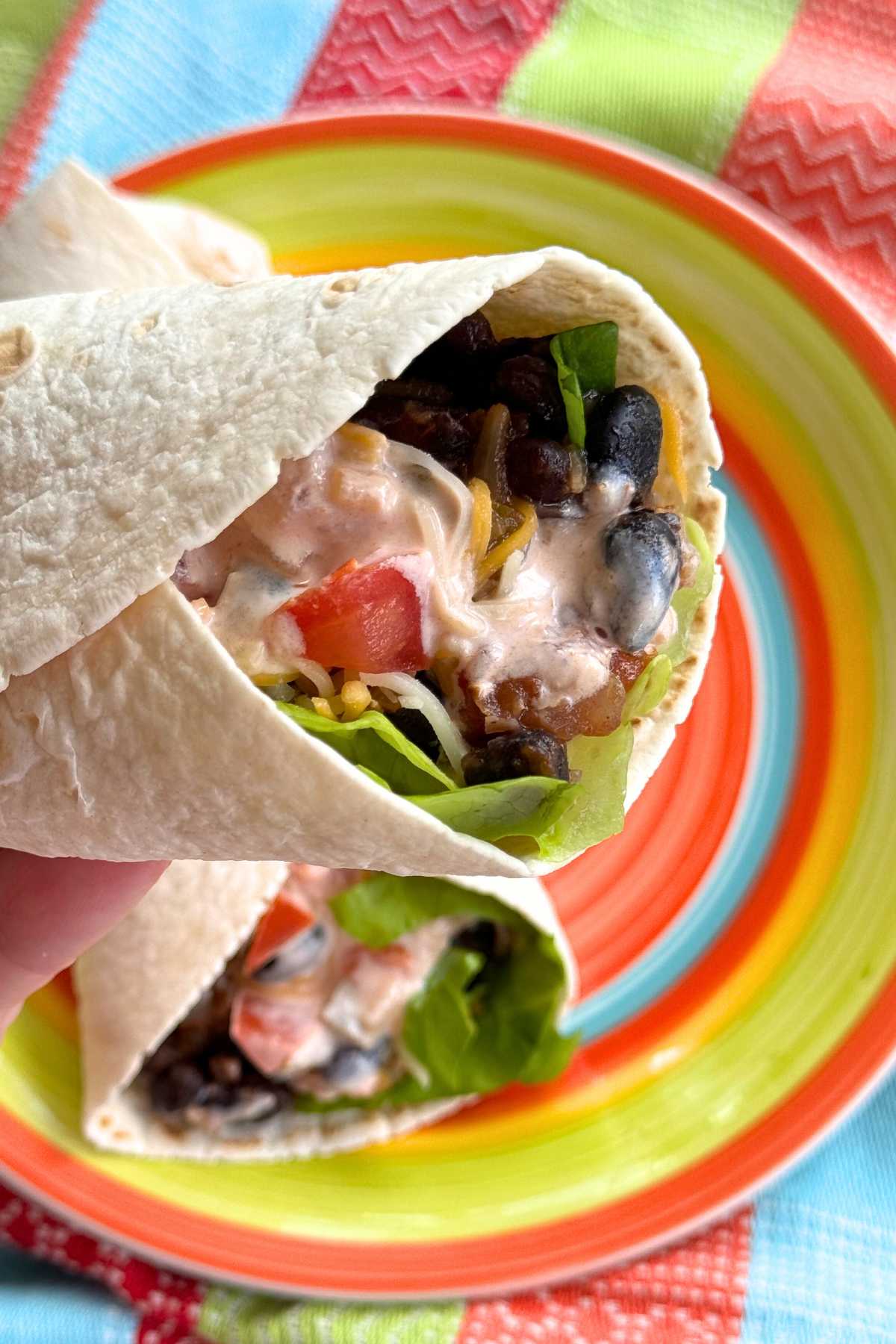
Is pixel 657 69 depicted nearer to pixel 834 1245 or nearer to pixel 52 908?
pixel 52 908

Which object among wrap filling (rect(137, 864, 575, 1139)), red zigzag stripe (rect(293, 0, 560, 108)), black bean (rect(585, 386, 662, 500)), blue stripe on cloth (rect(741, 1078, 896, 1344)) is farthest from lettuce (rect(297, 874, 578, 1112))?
red zigzag stripe (rect(293, 0, 560, 108))

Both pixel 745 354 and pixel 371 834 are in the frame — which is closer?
pixel 371 834

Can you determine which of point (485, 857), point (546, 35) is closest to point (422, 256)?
point (546, 35)

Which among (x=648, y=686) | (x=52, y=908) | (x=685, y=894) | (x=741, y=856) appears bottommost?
(x=52, y=908)

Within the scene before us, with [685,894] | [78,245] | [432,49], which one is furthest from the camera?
[432,49]

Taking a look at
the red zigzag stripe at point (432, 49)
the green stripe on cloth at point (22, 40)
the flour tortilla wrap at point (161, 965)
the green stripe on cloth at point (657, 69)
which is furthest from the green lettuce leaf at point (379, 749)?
the green stripe on cloth at point (22, 40)

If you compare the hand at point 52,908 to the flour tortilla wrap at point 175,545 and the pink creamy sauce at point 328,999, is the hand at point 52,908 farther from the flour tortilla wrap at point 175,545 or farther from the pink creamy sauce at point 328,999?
the pink creamy sauce at point 328,999

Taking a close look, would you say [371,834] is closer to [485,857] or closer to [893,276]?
[485,857]

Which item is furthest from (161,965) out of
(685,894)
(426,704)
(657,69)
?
(657,69)
